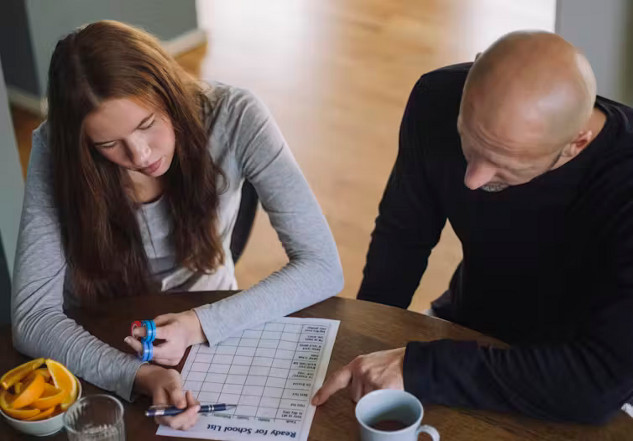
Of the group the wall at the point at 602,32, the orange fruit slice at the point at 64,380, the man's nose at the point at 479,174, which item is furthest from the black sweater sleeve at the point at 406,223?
the wall at the point at 602,32

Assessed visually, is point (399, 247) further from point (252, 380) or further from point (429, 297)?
point (429, 297)

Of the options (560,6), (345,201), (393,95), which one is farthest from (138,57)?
(393,95)

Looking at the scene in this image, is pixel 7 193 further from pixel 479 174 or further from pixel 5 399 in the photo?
pixel 479 174

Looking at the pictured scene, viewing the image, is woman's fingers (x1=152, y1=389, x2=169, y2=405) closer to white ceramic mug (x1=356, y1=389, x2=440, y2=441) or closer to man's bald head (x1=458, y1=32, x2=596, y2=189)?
white ceramic mug (x1=356, y1=389, x2=440, y2=441)

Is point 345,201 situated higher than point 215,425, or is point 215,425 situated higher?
point 215,425

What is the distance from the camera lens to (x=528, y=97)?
1.17 meters

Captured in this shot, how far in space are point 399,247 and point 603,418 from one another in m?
0.56

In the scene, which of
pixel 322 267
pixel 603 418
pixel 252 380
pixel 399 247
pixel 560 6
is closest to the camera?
pixel 603 418

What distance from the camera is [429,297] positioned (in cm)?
271

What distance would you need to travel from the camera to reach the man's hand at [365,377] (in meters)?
1.25

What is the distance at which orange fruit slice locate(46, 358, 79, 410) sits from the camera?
1.25 metres

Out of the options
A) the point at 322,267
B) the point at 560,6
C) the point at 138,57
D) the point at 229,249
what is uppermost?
the point at 138,57

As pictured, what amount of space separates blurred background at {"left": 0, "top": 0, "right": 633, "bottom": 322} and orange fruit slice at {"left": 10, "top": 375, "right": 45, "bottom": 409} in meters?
1.17

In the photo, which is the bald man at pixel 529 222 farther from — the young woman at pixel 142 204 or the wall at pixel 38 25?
the wall at pixel 38 25
